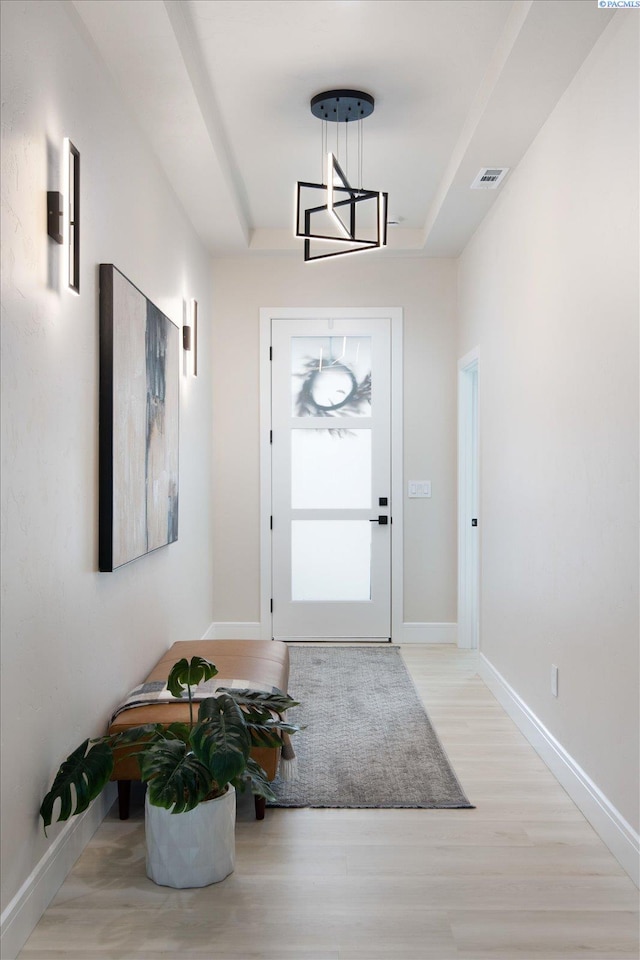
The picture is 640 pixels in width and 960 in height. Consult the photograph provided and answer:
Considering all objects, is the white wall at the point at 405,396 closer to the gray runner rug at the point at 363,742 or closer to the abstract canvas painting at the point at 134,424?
the gray runner rug at the point at 363,742

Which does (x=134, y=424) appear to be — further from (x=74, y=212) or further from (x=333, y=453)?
(x=333, y=453)

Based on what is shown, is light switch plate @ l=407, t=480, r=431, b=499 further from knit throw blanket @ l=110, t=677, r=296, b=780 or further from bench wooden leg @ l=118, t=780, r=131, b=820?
bench wooden leg @ l=118, t=780, r=131, b=820

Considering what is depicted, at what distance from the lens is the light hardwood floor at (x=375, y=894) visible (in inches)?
77.2

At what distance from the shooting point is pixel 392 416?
5379 mm

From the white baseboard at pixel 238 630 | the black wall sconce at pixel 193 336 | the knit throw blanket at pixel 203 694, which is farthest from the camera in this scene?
the white baseboard at pixel 238 630

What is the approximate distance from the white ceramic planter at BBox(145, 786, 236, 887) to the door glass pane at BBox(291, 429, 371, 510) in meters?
3.26

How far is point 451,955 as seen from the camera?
1.92 m

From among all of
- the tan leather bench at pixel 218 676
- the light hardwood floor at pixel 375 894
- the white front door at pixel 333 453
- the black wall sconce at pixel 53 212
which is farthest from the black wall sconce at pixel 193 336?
the light hardwood floor at pixel 375 894

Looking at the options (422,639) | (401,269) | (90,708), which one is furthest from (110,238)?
(422,639)

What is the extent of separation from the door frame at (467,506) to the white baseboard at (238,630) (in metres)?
1.42

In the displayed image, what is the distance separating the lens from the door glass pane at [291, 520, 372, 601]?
540 centimetres

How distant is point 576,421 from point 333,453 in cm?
270

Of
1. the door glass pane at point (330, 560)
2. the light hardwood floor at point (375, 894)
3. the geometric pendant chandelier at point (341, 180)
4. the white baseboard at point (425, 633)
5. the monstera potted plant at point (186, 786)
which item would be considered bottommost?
the light hardwood floor at point (375, 894)

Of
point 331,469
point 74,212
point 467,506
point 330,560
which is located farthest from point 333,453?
point 74,212
